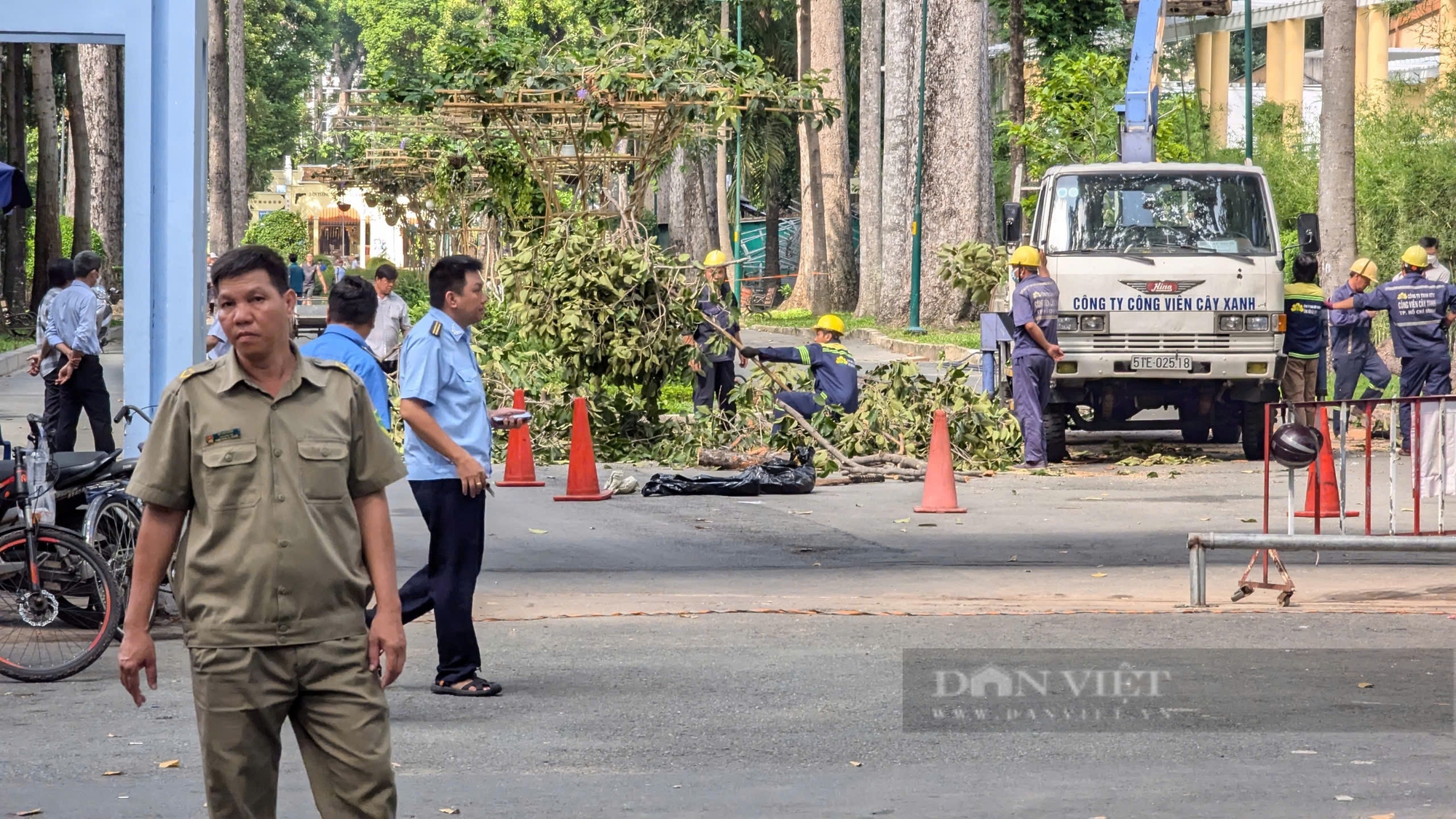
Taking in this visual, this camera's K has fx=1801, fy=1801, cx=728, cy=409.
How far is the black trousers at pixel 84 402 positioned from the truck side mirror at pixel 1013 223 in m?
7.86

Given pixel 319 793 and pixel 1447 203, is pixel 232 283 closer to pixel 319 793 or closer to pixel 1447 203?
pixel 319 793

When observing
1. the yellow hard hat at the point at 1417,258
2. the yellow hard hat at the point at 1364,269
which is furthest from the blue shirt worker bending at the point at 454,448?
the yellow hard hat at the point at 1364,269

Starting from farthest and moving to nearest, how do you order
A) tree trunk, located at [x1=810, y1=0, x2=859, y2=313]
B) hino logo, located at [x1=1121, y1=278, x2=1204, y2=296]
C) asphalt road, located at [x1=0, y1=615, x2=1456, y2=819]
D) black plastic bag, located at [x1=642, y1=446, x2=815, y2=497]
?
tree trunk, located at [x1=810, y1=0, x2=859, y2=313], hino logo, located at [x1=1121, y1=278, x2=1204, y2=296], black plastic bag, located at [x1=642, y1=446, x2=815, y2=497], asphalt road, located at [x1=0, y1=615, x2=1456, y2=819]

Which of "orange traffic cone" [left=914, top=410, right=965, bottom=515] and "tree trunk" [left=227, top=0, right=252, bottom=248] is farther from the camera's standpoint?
"tree trunk" [left=227, top=0, right=252, bottom=248]

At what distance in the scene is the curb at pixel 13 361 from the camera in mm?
25938

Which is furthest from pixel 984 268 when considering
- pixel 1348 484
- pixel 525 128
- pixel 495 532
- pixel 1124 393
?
pixel 495 532

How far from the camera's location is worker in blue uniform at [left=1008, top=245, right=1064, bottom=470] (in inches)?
592

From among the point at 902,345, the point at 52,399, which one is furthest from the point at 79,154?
the point at 52,399

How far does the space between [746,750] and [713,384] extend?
37.0 feet

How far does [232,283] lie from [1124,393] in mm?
12501

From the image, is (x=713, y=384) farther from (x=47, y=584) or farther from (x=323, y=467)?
(x=323, y=467)

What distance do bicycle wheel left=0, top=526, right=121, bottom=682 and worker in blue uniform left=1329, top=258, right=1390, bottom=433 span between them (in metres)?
12.5

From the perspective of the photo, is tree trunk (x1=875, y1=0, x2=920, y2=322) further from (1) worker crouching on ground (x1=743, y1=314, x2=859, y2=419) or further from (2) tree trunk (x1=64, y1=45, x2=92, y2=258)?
(1) worker crouching on ground (x1=743, y1=314, x2=859, y2=419)

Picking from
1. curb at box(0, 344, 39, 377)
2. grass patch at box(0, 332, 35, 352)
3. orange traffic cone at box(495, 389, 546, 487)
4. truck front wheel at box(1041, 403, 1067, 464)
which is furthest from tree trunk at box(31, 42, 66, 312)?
truck front wheel at box(1041, 403, 1067, 464)
